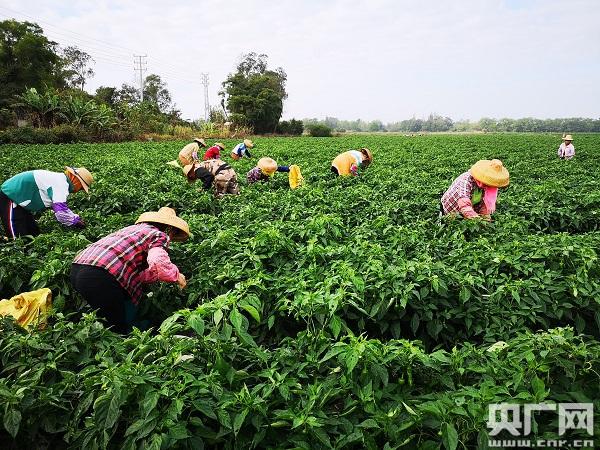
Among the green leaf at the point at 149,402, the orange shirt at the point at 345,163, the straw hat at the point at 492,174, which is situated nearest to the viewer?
the green leaf at the point at 149,402

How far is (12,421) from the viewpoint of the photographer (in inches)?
76.5

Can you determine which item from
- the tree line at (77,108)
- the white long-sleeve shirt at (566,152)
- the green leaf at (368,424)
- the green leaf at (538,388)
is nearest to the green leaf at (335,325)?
the green leaf at (368,424)

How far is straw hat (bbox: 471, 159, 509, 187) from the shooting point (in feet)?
17.2

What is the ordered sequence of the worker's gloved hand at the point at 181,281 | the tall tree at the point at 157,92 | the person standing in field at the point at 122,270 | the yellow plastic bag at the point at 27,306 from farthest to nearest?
1. the tall tree at the point at 157,92
2. the worker's gloved hand at the point at 181,281
3. the person standing in field at the point at 122,270
4. the yellow plastic bag at the point at 27,306

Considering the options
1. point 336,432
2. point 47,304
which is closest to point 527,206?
point 336,432

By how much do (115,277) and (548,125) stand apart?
123 meters

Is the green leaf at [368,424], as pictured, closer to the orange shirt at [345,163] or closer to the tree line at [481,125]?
the orange shirt at [345,163]

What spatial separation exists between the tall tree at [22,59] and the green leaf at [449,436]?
3957cm

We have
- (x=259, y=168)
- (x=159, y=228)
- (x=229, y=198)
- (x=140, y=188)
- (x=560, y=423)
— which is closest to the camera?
(x=560, y=423)

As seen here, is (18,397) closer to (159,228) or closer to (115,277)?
(115,277)

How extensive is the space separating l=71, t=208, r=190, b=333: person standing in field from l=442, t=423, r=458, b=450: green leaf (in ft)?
8.15

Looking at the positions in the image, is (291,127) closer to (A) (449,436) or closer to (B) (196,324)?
(B) (196,324)

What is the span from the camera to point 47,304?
3.40m

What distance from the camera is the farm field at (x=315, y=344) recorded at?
1974 mm
